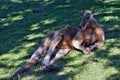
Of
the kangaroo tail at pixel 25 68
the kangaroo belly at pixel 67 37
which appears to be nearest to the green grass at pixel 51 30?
the kangaroo tail at pixel 25 68

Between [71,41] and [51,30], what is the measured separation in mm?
2053

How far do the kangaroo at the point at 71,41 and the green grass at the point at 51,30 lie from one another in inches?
5.6

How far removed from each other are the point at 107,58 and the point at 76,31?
39.4 inches

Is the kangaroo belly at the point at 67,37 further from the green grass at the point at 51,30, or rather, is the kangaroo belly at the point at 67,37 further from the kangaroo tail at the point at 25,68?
the kangaroo tail at the point at 25,68

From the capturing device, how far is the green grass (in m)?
6.75

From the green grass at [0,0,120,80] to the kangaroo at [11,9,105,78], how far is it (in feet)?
0.47

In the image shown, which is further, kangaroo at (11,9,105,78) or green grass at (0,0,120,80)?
kangaroo at (11,9,105,78)

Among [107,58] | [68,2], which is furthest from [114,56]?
[68,2]

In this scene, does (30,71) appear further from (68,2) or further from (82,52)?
(68,2)

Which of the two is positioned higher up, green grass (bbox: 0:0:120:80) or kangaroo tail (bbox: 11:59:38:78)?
kangaroo tail (bbox: 11:59:38:78)

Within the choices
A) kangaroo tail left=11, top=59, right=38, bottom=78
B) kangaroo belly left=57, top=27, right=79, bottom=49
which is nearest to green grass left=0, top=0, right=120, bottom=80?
kangaroo tail left=11, top=59, right=38, bottom=78

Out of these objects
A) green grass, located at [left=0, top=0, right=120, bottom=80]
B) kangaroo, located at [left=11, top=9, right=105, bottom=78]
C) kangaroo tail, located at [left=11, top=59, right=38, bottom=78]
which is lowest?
green grass, located at [left=0, top=0, right=120, bottom=80]

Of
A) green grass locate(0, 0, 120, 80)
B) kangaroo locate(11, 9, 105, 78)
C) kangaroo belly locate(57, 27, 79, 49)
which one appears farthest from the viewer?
kangaroo belly locate(57, 27, 79, 49)

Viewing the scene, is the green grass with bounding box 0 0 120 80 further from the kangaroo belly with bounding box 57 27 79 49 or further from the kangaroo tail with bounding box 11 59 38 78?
the kangaroo belly with bounding box 57 27 79 49
